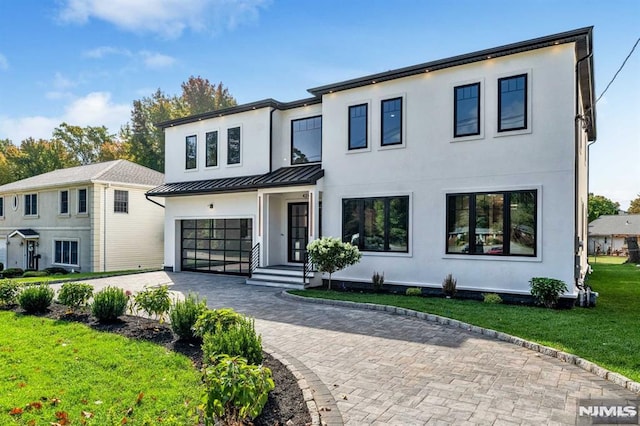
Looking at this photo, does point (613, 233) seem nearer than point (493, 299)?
No

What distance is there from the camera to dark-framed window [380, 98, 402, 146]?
12102 millimetres

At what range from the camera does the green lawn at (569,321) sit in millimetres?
5750

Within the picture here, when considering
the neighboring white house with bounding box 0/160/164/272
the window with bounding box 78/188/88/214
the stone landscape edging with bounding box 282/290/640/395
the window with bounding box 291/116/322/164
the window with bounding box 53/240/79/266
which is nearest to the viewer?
the stone landscape edging with bounding box 282/290/640/395

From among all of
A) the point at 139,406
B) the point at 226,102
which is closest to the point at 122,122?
the point at 226,102

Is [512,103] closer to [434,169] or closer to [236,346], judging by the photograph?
[434,169]

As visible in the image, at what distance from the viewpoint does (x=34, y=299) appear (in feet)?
27.4

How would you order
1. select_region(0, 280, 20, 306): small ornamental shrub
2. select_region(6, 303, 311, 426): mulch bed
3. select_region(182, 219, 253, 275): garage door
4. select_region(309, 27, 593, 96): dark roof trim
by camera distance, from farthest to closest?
select_region(182, 219, 253, 275): garage door → select_region(309, 27, 593, 96): dark roof trim → select_region(0, 280, 20, 306): small ornamental shrub → select_region(6, 303, 311, 426): mulch bed

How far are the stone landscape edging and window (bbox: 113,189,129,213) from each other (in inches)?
589

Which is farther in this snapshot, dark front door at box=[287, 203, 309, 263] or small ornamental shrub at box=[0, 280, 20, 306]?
dark front door at box=[287, 203, 309, 263]

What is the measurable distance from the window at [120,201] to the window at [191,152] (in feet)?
22.5

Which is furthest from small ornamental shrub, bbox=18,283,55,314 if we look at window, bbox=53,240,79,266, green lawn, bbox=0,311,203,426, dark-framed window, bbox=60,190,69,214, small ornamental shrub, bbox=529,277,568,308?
dark-framed window, bbox=60,190,69,214

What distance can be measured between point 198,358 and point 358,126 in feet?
30.4

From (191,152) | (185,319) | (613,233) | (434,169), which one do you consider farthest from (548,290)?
(613,233)

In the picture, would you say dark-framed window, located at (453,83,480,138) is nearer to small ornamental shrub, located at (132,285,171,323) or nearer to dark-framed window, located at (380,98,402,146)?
dark-framed window, located at (380,98,402,146)
